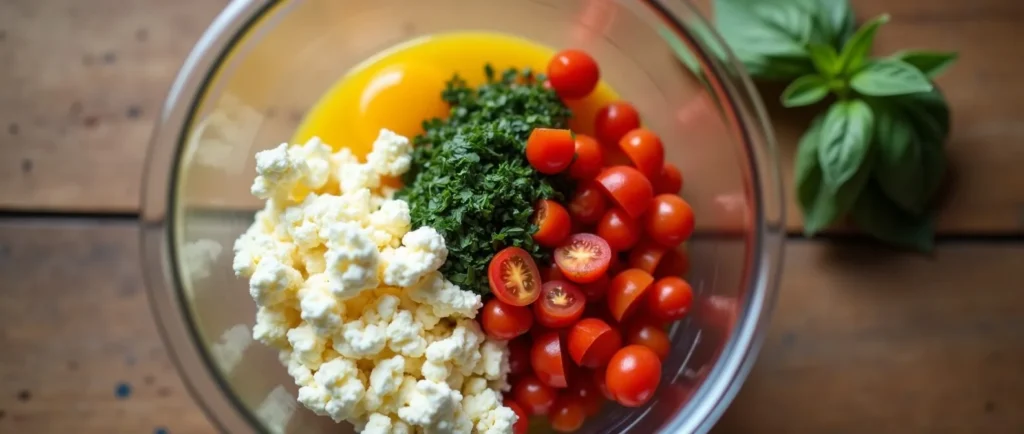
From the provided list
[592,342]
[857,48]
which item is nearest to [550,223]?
[592,342]

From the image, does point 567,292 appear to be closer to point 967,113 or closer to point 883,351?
point 883,351

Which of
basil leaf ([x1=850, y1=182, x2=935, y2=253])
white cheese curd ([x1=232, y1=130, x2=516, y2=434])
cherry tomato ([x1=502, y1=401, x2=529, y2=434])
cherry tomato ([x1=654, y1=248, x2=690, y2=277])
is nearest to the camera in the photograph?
white cheese curd ([x1=232, y1=130, x2=516, y2=434])

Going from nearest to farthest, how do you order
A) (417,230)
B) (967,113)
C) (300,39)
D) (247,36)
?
(417,230)
(247,36)
(300,39)
(967,113)

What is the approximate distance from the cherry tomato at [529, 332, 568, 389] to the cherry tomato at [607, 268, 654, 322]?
11 cm

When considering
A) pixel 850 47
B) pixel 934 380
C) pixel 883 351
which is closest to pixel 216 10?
pixel 850 47

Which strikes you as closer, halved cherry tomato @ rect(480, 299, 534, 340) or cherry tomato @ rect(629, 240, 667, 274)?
halved cherry tomato @ rect(480, 299, 534, 340)

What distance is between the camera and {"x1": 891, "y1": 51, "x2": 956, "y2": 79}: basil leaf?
4.70 ft

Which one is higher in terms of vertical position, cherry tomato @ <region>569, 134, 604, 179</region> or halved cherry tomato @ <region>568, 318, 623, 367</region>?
cherry tomato @ <region>569, 134, 604, 179</region>

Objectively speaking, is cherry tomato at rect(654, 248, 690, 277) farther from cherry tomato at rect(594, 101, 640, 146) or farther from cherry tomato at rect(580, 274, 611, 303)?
cherry tomato at rect(594, 101, 640, 146)

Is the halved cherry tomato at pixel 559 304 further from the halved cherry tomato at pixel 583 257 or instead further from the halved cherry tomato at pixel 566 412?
the halved cherry tomato at pixel 566 412

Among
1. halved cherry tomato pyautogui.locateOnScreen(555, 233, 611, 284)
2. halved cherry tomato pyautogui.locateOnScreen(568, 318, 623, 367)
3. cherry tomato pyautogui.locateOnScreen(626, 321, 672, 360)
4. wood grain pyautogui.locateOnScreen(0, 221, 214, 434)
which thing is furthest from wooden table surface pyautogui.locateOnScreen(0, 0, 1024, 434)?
halved cherry tomato pyautogui.locateOnScreen(555, 233, 611, 284)

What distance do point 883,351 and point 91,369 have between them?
5.01ft

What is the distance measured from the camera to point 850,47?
1.42 m

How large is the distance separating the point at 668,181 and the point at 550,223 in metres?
0.27
